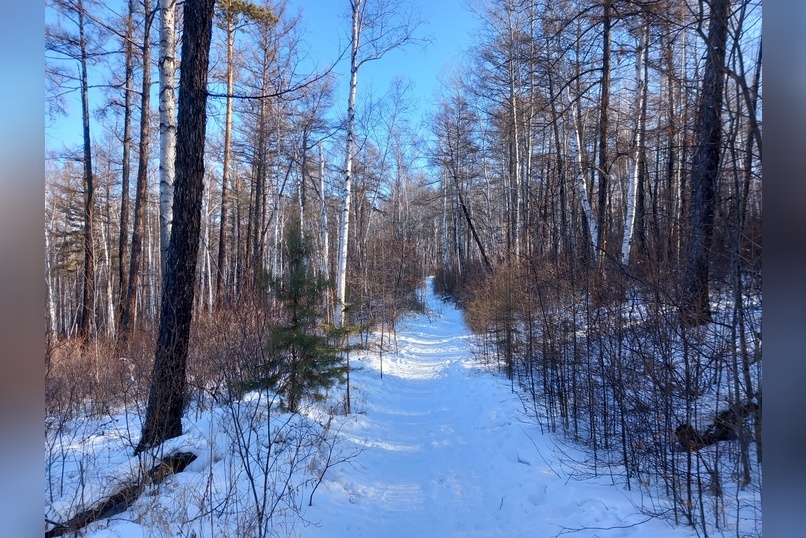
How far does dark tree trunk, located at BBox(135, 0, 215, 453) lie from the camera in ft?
14.1

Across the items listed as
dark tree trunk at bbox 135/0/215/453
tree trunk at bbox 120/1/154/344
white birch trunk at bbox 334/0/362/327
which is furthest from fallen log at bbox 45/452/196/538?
tree trunk at bbox 120/1/154/344

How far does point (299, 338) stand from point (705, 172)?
4.64m

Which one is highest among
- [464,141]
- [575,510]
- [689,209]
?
[464,141]

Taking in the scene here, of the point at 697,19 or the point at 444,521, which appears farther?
the point at 444,521

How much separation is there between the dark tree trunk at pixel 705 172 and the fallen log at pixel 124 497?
4.86 meters

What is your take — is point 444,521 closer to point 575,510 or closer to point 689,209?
Answer: point 575,510

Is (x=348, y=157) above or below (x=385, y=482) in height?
above

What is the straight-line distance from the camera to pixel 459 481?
14.9 ft

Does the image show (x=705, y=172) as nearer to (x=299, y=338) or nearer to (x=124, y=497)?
(x=299, y=338)

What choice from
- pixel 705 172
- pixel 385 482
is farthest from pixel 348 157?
pixel 705 172

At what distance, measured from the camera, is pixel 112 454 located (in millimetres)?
4051

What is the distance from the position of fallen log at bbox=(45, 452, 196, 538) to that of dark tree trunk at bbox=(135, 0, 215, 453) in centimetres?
55

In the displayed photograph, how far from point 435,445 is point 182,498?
3486 millimetres
